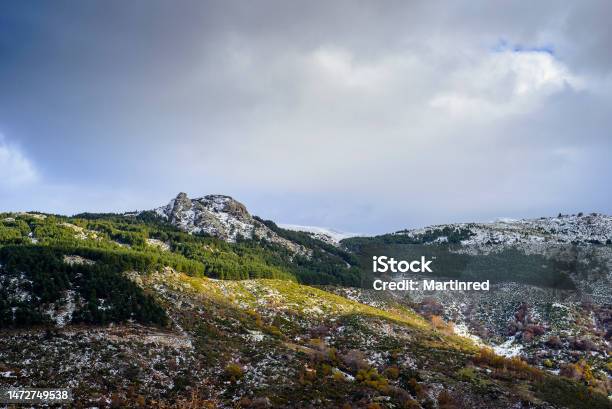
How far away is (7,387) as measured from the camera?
44.7 m

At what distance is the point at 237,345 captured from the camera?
6894 cm

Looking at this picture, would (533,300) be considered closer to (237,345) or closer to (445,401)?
(445,401)

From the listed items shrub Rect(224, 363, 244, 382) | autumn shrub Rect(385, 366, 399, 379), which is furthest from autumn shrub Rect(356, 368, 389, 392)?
shrub Rect(224, 363, 244, 382)

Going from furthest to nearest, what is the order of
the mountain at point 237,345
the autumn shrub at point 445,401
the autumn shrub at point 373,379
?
the autumn shrub at point 373,379, the autumn shrub at point 445,401, the mountain at point 237,345

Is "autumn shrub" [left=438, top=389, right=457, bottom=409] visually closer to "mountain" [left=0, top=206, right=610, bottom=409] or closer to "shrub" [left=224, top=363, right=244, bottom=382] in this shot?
"mountain" [left=0, top=206, right=610, bottom=409]

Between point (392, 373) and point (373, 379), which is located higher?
point (392, 373)

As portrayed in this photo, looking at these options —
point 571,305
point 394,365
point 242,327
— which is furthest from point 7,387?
point 571,305

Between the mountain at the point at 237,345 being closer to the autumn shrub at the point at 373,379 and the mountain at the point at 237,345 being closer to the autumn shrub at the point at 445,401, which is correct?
the autumn shrub at the point at 373,379

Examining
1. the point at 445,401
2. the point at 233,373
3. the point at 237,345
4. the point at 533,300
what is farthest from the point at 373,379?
the point at 533,300

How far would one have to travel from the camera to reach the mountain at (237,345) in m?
51.9

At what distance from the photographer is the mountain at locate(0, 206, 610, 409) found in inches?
2042

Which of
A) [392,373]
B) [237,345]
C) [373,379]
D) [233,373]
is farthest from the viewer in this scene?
[237,345]

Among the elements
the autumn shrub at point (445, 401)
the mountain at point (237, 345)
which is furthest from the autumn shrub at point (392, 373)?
the autumn shrub at point (445, 401)

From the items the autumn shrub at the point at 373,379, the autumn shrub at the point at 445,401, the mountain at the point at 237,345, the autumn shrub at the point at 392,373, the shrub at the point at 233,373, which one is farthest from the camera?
the autumn shrub at the point at 392,373
